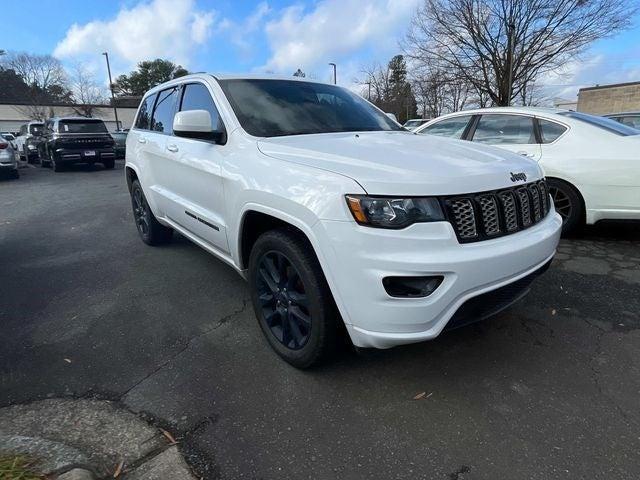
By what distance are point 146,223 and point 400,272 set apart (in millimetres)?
4139

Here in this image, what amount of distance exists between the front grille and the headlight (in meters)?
0.18

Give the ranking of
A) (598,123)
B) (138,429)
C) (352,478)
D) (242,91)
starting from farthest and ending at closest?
1. (598,123)
2. (242,91)
3. (138,429)
4. (352,478)

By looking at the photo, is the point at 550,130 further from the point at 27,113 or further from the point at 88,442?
the point at 27,113

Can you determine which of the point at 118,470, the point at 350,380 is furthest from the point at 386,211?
the point at 118,470

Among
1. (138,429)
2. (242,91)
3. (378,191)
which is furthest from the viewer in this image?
(242,91)

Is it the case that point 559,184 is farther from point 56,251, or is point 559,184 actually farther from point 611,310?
point 56,251

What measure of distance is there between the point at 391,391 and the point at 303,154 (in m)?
1.45

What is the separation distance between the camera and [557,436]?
2074mm

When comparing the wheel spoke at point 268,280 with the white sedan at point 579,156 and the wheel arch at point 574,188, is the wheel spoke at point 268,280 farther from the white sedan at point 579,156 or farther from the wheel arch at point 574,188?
the wheel arch at point 574,188

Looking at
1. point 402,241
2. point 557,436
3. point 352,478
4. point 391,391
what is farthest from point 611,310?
point 352,478

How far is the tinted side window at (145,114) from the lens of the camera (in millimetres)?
4891

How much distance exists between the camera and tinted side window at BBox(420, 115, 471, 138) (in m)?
5.81

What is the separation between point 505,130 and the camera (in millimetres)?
5391

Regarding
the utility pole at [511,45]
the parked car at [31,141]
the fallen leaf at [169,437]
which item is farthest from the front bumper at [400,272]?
the utility pole at [511,45]
